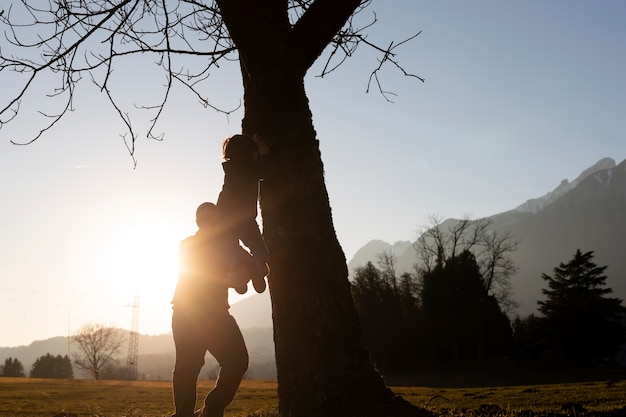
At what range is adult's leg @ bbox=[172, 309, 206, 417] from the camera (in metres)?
4.19

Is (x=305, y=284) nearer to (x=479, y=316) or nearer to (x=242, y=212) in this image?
(x=242, y=212)

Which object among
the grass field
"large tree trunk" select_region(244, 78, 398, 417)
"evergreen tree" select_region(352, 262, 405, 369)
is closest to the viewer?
"large tree trunk" select_region(244, 78, 398, 417)

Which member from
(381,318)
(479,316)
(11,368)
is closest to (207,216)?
(381,318)

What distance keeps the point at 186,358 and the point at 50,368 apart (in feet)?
352

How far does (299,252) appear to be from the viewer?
476cm

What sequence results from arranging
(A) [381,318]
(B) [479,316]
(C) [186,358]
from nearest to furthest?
(C) [186,358]
(B) [479,316]
(A) [381,318]

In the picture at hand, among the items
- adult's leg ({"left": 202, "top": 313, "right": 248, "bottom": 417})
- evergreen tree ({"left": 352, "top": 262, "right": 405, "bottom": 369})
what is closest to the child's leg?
adult's leg ({"left": 202, "top": 313, "right": 248, "bottom": 417})

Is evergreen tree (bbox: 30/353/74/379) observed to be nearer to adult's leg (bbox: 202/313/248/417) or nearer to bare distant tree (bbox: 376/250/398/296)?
bare distant tree (bbox: 376/250/398/296)

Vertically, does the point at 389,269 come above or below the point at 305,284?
above

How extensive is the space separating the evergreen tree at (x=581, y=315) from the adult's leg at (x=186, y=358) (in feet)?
166

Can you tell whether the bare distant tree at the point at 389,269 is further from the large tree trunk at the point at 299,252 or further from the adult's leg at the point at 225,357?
the adult's leg at the point at 225,357

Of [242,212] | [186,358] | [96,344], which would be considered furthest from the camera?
[96,344]

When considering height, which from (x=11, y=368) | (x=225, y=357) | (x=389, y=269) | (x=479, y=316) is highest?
(x=389, y=269)

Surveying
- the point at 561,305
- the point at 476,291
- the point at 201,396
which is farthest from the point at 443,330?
the point at 201,396
